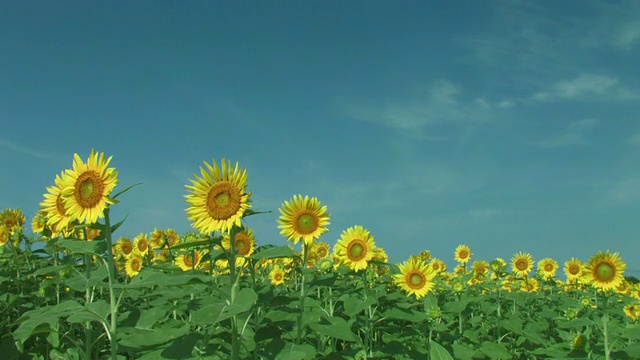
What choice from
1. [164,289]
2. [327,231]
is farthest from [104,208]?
[327,231]

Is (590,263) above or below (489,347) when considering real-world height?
above

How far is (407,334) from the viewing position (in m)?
7.06

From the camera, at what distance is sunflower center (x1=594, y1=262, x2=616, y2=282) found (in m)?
8.25

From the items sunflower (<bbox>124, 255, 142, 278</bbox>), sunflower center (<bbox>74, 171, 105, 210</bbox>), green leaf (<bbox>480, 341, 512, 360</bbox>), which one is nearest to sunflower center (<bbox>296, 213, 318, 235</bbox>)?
sunflower center (<bbox>74, 171, 105, 210</bbox>)

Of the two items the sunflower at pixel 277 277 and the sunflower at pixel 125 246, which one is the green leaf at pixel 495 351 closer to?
the sunflower at pixel 277 277

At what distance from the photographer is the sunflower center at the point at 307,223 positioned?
6.55 m

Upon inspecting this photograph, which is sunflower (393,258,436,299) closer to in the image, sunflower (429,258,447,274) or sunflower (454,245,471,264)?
sunflower (429,258,447,274)

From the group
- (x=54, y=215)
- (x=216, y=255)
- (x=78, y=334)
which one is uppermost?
(x=54, y=215)

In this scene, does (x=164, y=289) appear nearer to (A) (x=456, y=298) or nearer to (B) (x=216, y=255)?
(B) (x=216, y=255)

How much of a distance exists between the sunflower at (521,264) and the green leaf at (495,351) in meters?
6.78

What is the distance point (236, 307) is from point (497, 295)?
7.82 metres

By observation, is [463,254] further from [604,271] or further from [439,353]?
[439,353]

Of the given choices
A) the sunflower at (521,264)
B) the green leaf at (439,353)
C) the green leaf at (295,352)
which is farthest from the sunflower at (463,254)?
the green leaf at (295,352)

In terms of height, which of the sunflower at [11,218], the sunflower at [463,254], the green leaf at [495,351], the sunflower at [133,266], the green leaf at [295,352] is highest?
the sunflower at [463,254]
